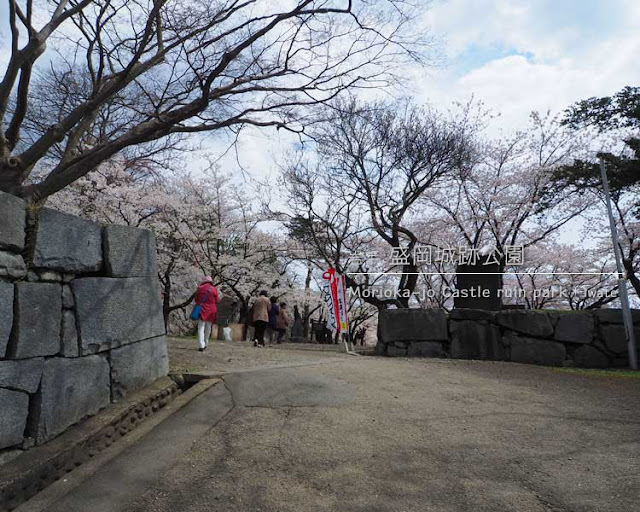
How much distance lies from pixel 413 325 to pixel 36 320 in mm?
7017

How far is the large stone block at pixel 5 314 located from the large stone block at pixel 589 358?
8.70 metres

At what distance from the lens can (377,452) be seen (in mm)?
3338

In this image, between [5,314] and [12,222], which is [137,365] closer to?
[5,314]

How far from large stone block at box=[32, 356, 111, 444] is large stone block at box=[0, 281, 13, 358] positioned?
0.43m

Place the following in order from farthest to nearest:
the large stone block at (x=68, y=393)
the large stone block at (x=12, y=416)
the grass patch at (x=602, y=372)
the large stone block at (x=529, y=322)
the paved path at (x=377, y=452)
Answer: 1. the large stone block at (x=529, y=322)
2. the grass patch at (x=602, y=372)
3. the large stone block at (x=68, y=393)
4. the large stone block at (x=12, y=416)
5. the paved path at (x=377, y=452)

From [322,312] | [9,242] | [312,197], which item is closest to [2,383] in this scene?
[9,242]

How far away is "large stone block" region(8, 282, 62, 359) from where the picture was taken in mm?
3096

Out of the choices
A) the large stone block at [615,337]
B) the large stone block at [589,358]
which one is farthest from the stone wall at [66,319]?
the large stone block at [615,337]

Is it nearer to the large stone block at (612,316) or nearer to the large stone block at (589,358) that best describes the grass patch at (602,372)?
the large stone block at (589,358)

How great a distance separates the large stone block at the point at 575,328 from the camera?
7.99 m

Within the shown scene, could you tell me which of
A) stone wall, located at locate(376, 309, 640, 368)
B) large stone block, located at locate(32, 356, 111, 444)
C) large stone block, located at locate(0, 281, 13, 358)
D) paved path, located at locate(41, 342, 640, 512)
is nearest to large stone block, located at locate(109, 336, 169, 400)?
large stone block, located at locate(32, 356, 111, 444)

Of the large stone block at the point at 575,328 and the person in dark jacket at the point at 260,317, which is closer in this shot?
the large stone block at the point at 575,328

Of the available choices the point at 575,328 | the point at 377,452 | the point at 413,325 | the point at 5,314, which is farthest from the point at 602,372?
the point at 5,314

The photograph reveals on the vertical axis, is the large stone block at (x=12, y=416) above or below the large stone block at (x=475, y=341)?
below
